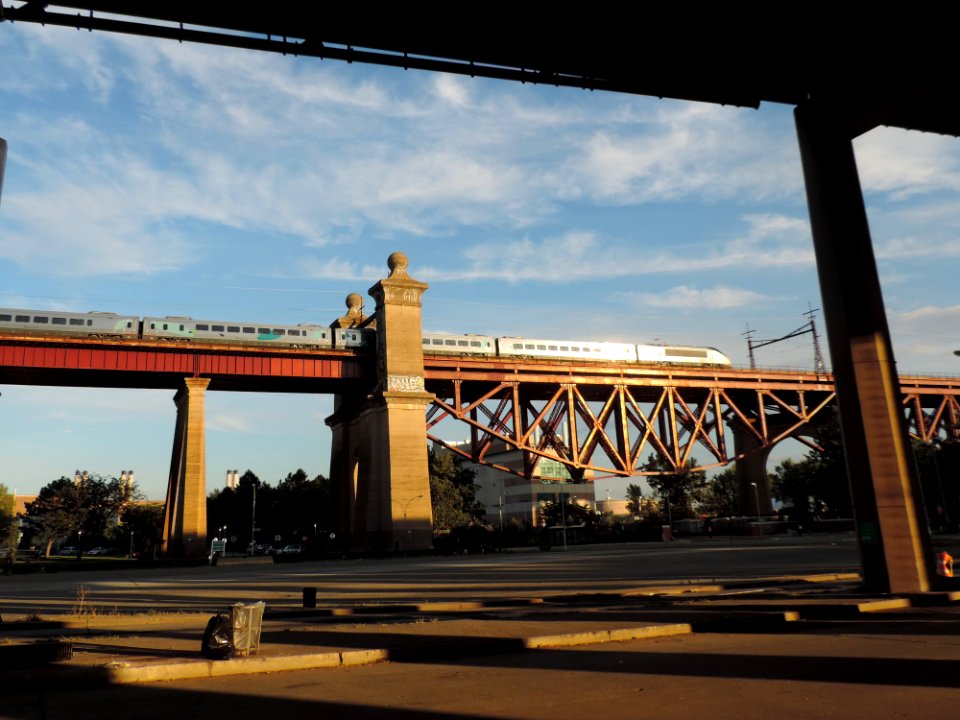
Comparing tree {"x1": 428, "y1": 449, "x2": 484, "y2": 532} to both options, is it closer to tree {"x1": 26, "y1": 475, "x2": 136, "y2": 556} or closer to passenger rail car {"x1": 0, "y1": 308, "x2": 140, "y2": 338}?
passenger rail car {"x1": 0, "y1": 308, "x2": 140, "y2": 338}

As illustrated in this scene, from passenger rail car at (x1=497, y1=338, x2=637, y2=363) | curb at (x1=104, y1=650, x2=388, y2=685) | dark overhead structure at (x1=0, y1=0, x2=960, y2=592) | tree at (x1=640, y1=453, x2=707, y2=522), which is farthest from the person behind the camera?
tree at (x1=640, y1=453, x2=707, y2=522)

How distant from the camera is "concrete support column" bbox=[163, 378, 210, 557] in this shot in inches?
1651

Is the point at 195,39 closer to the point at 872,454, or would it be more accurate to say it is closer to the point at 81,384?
the point at 872,454

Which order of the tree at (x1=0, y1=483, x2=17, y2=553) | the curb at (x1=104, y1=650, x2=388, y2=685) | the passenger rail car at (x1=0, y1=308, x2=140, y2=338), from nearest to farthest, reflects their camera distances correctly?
the curb at (x1=104, y1=650, x2=388, y2=685)
the passenger rail car at (x1=0, y1=308, x2=140, y2=338)
the tree at (x1=0, y1=483, x2=17, y2=553)

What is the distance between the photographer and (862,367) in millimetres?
16734

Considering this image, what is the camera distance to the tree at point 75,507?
A: 85125 mm

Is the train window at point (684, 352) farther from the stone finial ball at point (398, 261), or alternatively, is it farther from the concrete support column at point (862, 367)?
the concrete support column at point (862, 367)

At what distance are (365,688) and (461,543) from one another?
47.2 m

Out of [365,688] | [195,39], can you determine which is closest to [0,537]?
[195,39]

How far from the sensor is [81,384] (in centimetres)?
4731

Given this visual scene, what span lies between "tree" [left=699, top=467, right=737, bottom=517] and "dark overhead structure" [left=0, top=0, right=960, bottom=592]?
12238 centimetres

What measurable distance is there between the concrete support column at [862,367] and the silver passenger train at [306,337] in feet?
121

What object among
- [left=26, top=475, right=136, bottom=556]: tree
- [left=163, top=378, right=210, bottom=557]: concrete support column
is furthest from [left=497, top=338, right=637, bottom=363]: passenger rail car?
[left=26, top=475, right=136, bottom=556]: tree

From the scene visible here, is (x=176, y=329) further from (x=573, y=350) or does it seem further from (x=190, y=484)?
(x=573, y=350)
